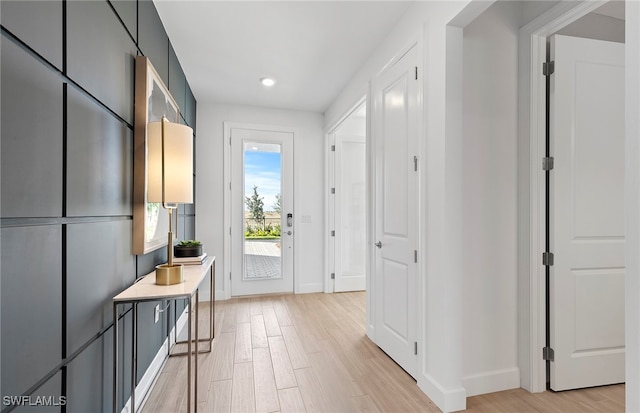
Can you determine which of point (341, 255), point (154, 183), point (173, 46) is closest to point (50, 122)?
point (154, 183)

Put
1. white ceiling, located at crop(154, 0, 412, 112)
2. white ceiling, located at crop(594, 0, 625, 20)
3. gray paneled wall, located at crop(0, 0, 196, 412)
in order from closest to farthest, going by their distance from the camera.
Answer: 1. gray paneled wall, located at crop(0, 0, 196, 412)
2. white ceiling, located at crop(594, 0, 625, 20)
3. white ceiling, located at crop(154, 0, 412, 112)

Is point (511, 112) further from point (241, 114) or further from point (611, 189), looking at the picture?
point (241, 114)

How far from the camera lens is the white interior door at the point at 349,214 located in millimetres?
4211

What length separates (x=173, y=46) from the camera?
8.50ft

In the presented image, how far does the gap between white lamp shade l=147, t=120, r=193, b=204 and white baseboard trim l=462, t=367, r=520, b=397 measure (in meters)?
2.07

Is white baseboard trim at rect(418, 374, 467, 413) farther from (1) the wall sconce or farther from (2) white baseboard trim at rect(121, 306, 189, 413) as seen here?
(2) white baseboard trim at rect(121, 306, 189, 413)

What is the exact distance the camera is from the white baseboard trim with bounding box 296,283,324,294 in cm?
418

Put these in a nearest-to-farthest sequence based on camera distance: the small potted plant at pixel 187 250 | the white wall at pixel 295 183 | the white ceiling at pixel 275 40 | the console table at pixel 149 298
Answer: the console table at pixel 149 298, the white ceiling at pixel 275 40, the small potted plant at pixel 187 250, the white wall at pixel 295 183

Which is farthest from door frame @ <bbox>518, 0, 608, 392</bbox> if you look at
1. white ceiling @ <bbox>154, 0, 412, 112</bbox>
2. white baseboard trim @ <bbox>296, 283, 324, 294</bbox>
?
white baseboard trim @ <bbox>296, 283, 324, 294</bbox>

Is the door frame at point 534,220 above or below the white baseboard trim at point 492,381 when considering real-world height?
above

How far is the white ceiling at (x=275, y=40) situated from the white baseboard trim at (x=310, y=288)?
2589 millimetres

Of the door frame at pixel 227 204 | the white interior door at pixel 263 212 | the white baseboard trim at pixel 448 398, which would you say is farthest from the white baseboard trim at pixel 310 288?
the white baseboard trim at pixel 448 398

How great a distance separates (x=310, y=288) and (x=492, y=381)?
8.62 ft

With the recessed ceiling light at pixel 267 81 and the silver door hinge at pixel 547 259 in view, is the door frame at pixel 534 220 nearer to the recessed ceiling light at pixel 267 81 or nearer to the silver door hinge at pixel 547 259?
the silver door hinge at pixel 547 259
